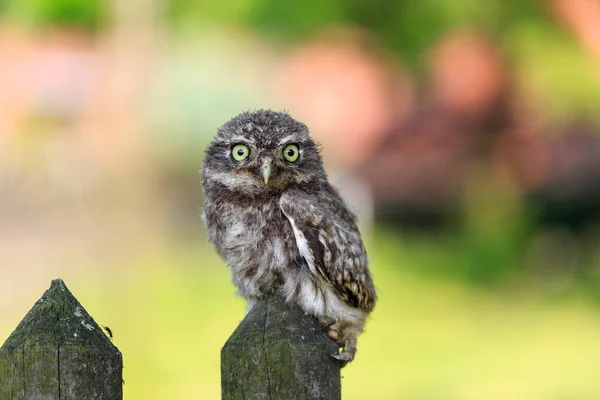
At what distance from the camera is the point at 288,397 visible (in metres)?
2.32

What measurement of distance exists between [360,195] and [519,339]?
504 centimetres

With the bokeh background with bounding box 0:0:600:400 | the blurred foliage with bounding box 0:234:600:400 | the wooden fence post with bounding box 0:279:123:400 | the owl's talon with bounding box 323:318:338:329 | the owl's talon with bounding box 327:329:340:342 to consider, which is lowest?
the wooden fence post with bounding box 0:279:123:400

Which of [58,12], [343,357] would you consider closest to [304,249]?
[343,357]

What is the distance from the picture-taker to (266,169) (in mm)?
3139

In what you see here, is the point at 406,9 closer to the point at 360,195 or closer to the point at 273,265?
the point at 360,195

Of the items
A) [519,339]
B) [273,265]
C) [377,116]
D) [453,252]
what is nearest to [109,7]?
[377,116]

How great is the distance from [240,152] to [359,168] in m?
10.0

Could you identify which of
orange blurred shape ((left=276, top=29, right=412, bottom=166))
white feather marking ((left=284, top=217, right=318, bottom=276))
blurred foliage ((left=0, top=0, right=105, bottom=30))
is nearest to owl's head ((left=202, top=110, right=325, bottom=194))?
white feather marking ((left=284, top=217, right=318, bottom=276))

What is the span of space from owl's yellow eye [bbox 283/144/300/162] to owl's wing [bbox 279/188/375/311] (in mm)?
137

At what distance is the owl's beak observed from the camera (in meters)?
3.13

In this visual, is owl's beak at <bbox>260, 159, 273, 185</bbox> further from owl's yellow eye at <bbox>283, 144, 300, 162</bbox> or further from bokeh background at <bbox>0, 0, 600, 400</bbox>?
bokeh background at <bbox>0, 0, 600, 400</bbox>

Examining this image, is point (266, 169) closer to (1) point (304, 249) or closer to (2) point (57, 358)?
(1) point (304, 249)

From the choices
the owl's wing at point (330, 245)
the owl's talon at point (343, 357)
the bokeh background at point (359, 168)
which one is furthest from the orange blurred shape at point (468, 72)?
the owl's talon at point (343, 357)

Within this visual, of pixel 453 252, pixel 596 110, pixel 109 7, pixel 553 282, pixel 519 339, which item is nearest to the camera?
pixel 519 339
